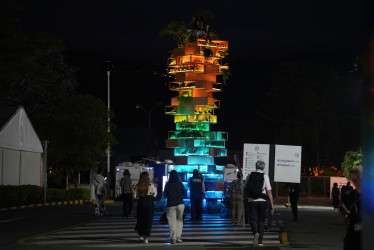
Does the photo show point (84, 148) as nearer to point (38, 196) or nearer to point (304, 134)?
point (38, 196)

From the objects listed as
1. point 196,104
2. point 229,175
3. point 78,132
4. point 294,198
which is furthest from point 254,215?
point 78,132

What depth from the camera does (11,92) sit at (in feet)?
128

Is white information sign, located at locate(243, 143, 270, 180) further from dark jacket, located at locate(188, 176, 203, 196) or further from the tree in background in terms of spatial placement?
the tree in background

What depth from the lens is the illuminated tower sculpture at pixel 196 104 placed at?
31.1 metres

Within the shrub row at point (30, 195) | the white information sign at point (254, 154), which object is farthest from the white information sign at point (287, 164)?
the shrub row at point (30, 195)

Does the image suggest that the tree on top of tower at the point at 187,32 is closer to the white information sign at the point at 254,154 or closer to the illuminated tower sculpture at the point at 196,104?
the illuminated tower sculpture at the point at 196,104

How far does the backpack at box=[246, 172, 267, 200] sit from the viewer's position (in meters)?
15.1

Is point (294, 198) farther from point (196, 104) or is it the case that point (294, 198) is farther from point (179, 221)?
point (179, 221)

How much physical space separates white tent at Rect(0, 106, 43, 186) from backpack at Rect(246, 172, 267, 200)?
26690mm

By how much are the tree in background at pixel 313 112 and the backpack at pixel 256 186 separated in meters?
57.2

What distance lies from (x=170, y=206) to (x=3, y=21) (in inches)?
952

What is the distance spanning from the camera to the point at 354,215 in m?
8.33

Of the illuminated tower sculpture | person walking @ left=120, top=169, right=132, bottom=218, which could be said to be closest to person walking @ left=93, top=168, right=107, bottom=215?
person walking @ left=120, top=169, right=132, bottom=218

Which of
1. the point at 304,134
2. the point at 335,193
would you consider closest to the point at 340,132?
the point at 304,134
